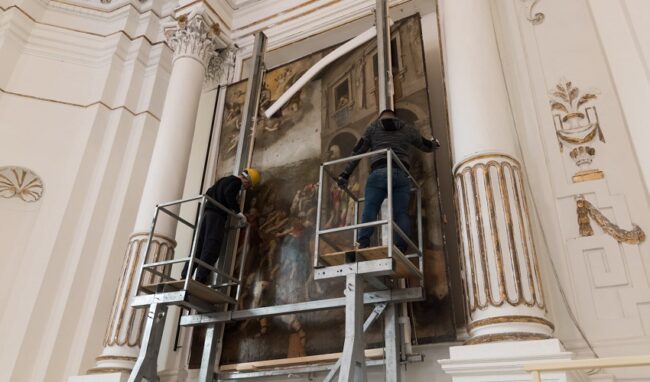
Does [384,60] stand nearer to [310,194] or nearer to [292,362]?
[310,194]

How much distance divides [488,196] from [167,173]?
4.02 meters

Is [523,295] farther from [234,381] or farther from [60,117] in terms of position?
[60,117]

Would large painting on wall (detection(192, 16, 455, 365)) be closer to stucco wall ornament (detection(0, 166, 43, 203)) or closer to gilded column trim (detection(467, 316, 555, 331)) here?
gilded column trim (detection(467, 316, 555, 331))

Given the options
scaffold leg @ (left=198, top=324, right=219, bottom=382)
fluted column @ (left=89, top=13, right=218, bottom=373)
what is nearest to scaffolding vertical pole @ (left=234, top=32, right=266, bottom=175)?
fluted column @ (left=89, top=13, right=218, bottom=373)

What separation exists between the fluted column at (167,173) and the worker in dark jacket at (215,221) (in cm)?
67

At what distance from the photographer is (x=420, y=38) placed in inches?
243

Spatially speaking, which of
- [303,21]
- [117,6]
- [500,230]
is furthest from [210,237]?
[117,6]

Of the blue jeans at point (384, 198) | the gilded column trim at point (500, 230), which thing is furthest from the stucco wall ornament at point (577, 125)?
the blue jeans at point (384, 198)

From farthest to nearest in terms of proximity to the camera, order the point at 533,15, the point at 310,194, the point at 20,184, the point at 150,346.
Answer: the point at 20,184 < the point at 310,194 < the point at 533,15 < the point at 150,346

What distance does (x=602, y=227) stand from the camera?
187 inches

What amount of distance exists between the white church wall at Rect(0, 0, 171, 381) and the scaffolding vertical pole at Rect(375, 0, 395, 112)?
12.6ft

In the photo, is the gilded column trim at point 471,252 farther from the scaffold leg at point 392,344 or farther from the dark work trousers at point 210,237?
the dark work trousers at point 210,237

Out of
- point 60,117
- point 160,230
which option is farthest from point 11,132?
point 160,230

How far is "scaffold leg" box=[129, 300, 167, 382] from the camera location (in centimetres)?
522
